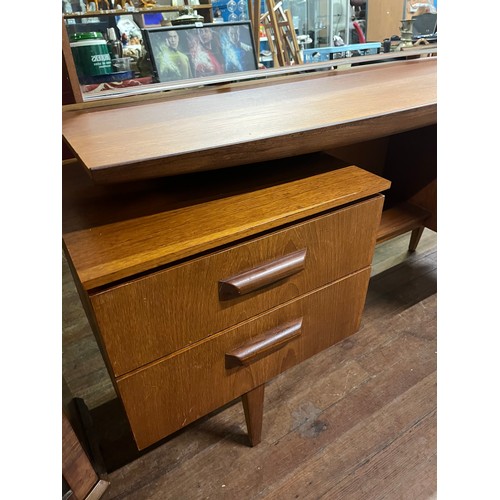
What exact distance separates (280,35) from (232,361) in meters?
1.41

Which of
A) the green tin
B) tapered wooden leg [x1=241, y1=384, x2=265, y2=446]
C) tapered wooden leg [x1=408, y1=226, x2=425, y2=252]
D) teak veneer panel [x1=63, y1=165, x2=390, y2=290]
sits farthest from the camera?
tapered wooden leg [x1=408, y1=226, x2=425, y2=252]

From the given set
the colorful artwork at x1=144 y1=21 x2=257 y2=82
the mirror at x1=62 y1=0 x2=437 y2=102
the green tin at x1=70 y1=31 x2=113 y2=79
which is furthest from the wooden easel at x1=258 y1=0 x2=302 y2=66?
the green tin at x1=70 y1=31 x2=113 y2=79

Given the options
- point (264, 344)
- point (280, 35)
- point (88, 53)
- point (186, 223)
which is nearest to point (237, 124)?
point (186, 223)

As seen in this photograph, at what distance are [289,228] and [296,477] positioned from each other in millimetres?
575

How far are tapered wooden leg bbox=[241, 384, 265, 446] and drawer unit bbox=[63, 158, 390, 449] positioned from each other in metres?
0.08

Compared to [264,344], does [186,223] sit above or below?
above

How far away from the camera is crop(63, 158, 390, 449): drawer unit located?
1.44 feet

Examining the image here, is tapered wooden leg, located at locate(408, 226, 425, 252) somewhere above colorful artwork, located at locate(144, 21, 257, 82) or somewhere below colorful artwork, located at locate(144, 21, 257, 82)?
below

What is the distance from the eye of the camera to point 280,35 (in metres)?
1.51

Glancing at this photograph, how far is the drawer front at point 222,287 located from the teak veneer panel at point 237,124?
110 millimetres

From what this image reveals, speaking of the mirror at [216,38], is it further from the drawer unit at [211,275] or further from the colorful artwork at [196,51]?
the drawer unit at [211,275]

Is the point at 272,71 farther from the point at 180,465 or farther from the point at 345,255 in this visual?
the point at 180,465

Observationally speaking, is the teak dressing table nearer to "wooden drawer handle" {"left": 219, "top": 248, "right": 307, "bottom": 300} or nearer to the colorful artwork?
"wooden drawer handle" {"left": 219, "top": 248, "right": 307, "bottom": 300}

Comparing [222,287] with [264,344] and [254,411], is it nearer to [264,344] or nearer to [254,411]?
[264,344]
